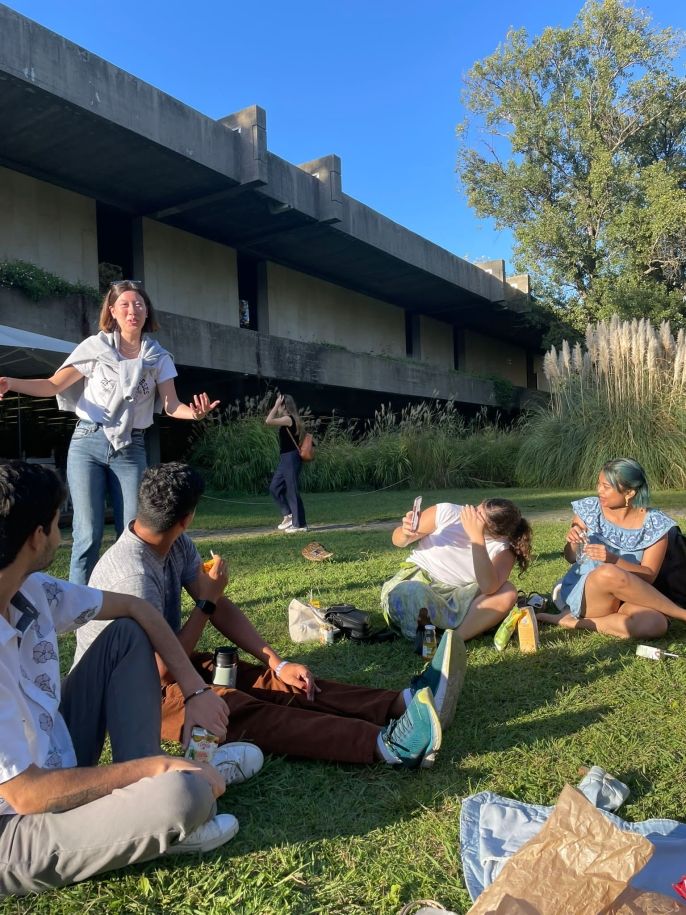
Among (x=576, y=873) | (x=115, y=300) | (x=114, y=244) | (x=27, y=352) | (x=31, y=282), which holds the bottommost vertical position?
(x=576, y=873)

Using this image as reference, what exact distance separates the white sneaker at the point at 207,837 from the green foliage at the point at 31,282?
11.5 metres

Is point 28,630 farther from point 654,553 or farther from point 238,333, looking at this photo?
point 238,333

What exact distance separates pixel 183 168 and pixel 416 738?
1337cm

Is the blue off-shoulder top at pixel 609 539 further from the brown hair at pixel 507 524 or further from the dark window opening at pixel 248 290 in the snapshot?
the dark window opening at pixel 248 290

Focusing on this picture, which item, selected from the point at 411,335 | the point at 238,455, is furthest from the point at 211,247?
the point at 411,335

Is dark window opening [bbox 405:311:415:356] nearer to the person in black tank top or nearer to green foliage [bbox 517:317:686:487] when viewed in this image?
green foliage [bbox 517:317:686:487]

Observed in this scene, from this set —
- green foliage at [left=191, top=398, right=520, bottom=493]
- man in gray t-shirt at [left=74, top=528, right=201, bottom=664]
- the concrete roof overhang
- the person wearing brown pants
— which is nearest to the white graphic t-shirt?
man in gray t-shirt at [left=74, top=528, right=201, bottom=664]

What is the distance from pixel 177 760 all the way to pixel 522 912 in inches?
33.4

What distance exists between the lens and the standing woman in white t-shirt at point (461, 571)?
Result: 3.43 metres

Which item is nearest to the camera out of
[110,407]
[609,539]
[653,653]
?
[653,653]

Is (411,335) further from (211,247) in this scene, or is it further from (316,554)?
(316,554)

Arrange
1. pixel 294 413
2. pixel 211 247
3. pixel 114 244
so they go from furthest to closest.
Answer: pixel 211 247
pixel 114 244
pixel 294 413

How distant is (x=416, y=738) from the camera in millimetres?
2154

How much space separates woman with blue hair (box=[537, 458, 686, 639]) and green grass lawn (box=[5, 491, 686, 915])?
0.14 metres
